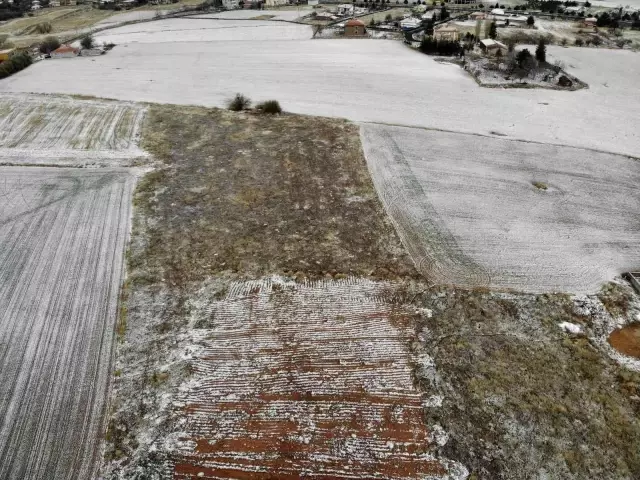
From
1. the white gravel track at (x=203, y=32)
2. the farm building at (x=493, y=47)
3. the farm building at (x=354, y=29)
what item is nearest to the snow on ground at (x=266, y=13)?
the white gravel track at (x=203, y=32)

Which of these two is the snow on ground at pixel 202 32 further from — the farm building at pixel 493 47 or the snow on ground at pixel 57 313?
the snow on ground at pixel 57 313

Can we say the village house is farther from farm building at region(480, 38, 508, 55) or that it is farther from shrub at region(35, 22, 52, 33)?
shrub at region(35, 22, 52, 33)

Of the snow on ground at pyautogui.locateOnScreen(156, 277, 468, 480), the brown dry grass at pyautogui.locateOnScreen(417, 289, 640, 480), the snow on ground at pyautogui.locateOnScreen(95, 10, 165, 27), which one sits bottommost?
the brown dry grass at pyautogui.locateOnScreen(417, 289, 640, 480)

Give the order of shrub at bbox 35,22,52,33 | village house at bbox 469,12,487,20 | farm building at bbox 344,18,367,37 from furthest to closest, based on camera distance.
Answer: village house at bbox 469,12,487,20 → shrub at bbox 35,22,52,33 → farm building at bbox 344,18,367,37

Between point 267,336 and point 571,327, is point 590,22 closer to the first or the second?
point 571,327

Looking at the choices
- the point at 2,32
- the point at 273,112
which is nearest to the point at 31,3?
the point at 2,32

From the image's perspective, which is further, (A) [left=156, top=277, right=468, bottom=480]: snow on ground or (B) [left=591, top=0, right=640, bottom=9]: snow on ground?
(B) [left=591, top=0, right=640, bottom=9]: snow on ground

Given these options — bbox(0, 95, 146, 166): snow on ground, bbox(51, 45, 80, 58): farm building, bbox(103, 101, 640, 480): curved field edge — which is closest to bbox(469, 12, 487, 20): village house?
bbox(0, 95, 146, 166): snow on ground
